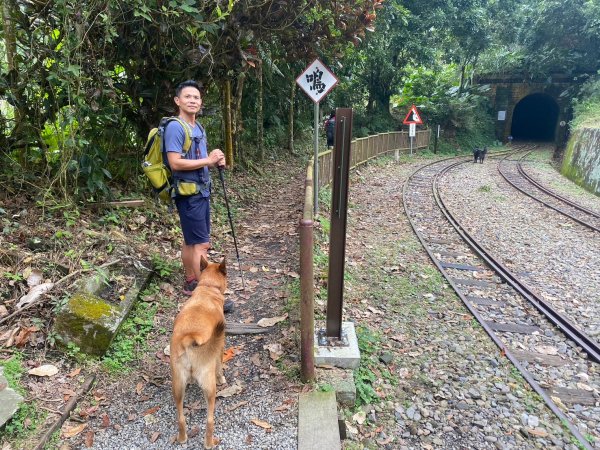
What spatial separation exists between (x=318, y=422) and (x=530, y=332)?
3.68m

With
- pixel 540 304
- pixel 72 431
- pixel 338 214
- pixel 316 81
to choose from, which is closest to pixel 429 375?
pixel 338 214

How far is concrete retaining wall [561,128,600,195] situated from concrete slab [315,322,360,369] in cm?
1570

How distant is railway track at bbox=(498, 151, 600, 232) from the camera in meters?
A: 10.9

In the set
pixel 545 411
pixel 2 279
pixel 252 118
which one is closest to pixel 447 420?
pixel 545 411

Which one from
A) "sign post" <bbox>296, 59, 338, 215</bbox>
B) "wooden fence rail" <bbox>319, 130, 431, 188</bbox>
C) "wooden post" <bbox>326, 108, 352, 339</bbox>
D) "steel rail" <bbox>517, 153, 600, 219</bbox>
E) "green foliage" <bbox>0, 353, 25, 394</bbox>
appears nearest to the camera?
"green foliage" <bbox>0, 353, 25, 394</bbox>

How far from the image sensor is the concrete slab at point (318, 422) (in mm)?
2777

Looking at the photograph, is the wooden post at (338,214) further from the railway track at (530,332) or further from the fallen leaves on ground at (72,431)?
the railway track at (530,332)

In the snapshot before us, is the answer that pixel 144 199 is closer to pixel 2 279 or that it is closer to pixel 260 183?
pixel 2 279

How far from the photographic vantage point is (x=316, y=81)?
7410 millimetres

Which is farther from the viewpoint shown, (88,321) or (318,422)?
(88,321)

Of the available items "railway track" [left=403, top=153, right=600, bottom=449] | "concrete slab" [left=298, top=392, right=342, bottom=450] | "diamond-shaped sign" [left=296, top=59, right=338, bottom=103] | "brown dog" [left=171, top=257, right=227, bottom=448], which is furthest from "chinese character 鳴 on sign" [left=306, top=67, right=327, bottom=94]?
"concrete slab" [left=298, top=392, right=342, bottom=450]

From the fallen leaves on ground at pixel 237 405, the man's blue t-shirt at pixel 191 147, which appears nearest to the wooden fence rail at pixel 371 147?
the man's blue t-shirt at pixel 191 147

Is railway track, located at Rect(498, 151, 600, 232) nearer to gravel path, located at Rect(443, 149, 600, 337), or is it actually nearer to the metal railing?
gravel path, located at Rect(443, 149, 600, 337)

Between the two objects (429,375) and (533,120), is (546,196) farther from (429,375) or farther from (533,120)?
(533,120)
